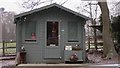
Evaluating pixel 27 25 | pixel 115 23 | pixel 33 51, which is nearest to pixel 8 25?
pixel 27 25

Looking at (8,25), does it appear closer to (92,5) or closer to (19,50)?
(19,50)

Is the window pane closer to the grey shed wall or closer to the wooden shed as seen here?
the wooden shed

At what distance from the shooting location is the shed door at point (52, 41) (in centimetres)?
856

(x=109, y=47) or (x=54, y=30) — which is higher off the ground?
(x=54, y=30)

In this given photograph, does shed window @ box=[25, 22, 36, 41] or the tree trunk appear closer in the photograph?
shed window @ box=[25, 22, 36, 41]

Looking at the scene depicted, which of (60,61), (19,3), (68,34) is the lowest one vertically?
(60,61)

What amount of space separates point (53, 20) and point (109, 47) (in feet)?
12.5

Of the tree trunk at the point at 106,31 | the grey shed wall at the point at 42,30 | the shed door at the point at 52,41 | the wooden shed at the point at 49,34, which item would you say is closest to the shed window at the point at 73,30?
the wooden shed at the point at 49,34

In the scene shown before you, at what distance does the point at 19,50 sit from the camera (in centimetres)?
859

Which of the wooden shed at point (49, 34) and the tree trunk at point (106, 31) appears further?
the tree trunk at point (106, 31)

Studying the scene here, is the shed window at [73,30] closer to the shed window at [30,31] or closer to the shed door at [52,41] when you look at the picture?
the shed door at [52,41]

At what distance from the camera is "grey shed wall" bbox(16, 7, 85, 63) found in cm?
854

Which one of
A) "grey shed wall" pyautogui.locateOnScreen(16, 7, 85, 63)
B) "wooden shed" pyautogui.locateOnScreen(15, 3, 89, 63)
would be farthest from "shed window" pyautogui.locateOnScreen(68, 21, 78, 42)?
"grey shed wall" pyautogui.locateOnScreen(16, 7, 85, 63)

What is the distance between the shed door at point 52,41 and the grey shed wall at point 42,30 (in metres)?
0.12
